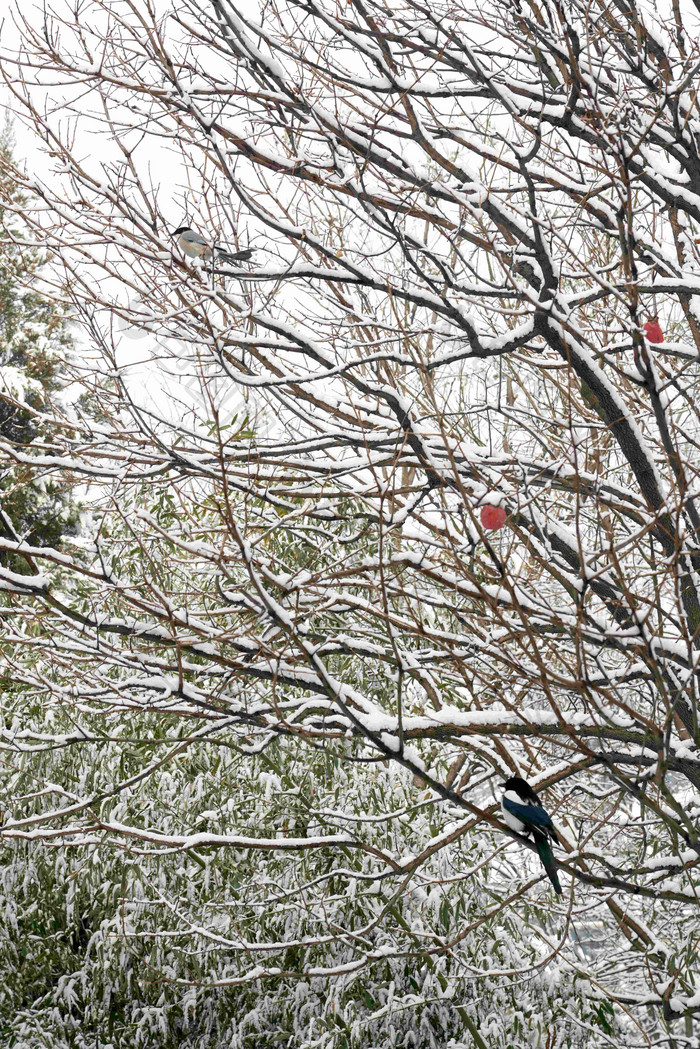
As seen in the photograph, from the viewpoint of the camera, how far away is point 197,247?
114 inches

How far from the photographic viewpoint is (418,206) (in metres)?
3.37

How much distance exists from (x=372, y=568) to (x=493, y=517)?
1.42 feet

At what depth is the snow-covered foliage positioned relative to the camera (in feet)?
9.07

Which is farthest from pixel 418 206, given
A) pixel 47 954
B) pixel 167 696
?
pixel 47 954

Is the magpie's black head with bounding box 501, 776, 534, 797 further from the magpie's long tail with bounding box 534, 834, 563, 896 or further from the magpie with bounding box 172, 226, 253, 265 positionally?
the magpie with bounding box 172, 226, 253, 265

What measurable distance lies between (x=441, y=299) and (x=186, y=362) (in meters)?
1.35

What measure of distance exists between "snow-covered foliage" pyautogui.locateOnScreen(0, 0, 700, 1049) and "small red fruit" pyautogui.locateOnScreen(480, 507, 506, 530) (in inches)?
3.7

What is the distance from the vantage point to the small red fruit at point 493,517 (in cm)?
257

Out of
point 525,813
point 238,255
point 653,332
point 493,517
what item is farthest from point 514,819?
point 238,255

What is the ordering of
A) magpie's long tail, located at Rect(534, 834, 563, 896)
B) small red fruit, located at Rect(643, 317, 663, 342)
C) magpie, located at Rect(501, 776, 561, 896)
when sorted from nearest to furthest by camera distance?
magpie's long tail, located at Rect(534, 834, 563, 896), magpie, located at Rect(501, 776, 561, 896), small red fruit, located at Rect(643, 317, 663, 342)

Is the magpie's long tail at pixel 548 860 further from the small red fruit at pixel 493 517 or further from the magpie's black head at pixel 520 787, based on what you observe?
the small red fruit at pixel 493 517

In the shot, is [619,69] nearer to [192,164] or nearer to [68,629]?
[192,164]

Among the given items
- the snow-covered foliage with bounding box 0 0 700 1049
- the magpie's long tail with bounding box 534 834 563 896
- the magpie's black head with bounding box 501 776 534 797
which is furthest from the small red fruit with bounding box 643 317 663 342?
the magpie's long tail with bounding box 534 834 563 896

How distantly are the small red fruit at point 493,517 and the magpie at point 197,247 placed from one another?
1.19m
